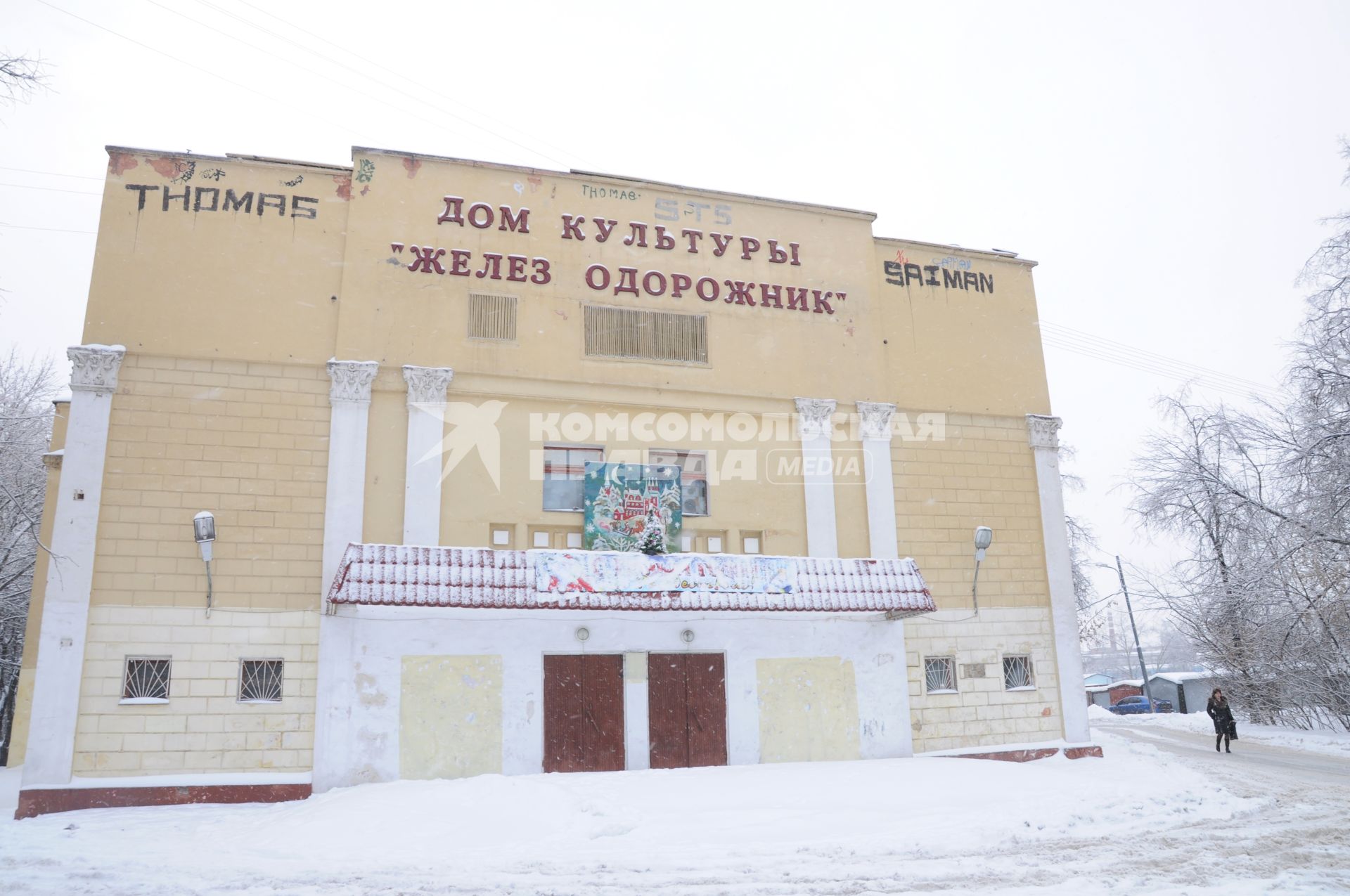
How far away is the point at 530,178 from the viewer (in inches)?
730

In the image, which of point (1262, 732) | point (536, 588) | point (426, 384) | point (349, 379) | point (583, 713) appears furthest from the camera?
point (1262, 732)

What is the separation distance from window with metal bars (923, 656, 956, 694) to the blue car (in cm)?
2775

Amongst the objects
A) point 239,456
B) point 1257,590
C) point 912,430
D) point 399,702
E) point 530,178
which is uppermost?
point 530,178

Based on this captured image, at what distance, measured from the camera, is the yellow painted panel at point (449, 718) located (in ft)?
50.1

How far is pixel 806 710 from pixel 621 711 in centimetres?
355

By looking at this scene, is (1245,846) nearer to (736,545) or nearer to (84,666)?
(736,545)

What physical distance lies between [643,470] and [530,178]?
6.31 meters

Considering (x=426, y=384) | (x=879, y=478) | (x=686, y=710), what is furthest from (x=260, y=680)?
(x=879, y=478)

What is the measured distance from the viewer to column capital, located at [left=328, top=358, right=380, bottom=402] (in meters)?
16.4

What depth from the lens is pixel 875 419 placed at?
1942 cm

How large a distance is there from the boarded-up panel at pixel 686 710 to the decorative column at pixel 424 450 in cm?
468

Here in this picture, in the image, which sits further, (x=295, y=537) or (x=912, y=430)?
(x=912, y=430)

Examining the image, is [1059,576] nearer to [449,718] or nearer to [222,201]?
[449,718]

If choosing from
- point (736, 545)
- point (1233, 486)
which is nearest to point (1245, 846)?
point (736, 545)
